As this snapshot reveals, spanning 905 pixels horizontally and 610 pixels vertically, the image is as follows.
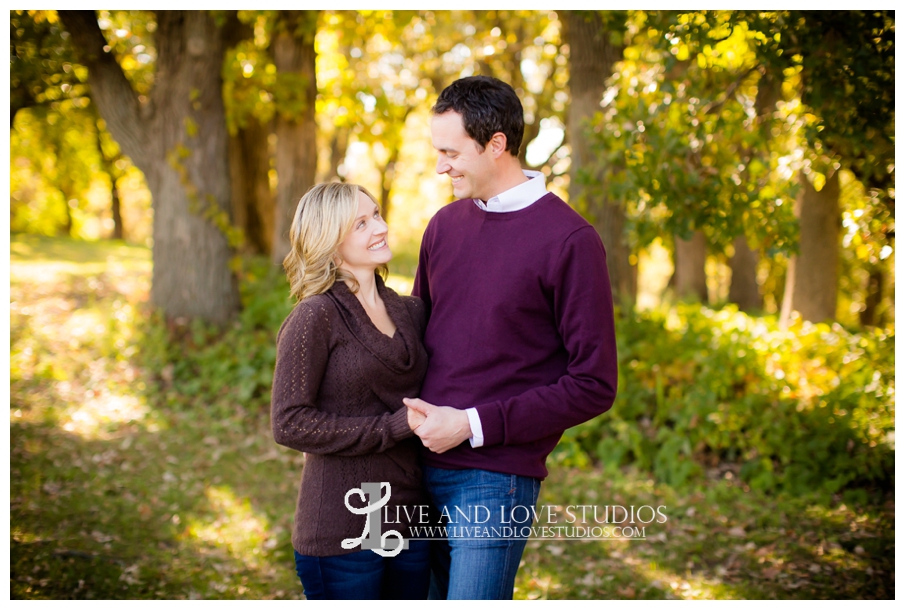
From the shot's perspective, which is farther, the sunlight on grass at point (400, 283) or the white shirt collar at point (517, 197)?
the sunlight on grass at point (400, 283)

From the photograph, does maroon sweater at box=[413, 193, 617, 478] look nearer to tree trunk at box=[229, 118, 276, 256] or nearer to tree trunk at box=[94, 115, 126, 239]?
tree trunk at box=[229, 118, 276, 256]

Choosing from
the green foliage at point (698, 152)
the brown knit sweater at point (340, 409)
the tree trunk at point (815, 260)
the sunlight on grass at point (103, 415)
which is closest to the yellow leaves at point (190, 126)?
the sunlight on grass at point (103, 415)

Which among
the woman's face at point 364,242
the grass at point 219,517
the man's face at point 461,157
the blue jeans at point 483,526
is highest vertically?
the man's face at point 461,157

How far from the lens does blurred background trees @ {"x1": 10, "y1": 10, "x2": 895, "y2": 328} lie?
15.1ft

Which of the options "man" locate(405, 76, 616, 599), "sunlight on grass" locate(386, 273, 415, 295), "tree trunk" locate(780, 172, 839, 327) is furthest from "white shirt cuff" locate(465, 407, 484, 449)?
"sunlight on grass" locate(386, 273, 415, 295)

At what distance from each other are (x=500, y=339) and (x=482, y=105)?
0.89 metres

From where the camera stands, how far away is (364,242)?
8.93 ft

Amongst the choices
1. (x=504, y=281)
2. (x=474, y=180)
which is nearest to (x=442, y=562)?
(x=504, y=281)

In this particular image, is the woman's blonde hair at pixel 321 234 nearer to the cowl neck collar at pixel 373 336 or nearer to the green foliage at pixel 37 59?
the cowl neck collar at pixel 373 336

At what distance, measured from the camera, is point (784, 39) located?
432cm

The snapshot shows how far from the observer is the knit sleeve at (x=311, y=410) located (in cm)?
250

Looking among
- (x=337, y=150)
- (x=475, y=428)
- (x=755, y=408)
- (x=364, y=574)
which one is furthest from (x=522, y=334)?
(x=337, y=150)

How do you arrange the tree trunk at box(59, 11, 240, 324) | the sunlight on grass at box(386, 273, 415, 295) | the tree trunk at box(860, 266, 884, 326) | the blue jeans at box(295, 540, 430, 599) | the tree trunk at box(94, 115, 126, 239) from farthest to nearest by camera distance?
1. the tree trunk at box(94, 115, 126, 239)
2. the tree trunk at box(860, 266, 884, 326)
3. the sunlight on grass at box(386, 273, 415, 295)
4. the tree trunk at box(59, 11, 240, 324)
5. the blue jeans at box(295, 540, 430, 599)

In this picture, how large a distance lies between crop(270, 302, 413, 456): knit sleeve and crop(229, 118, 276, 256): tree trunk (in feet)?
27.4
